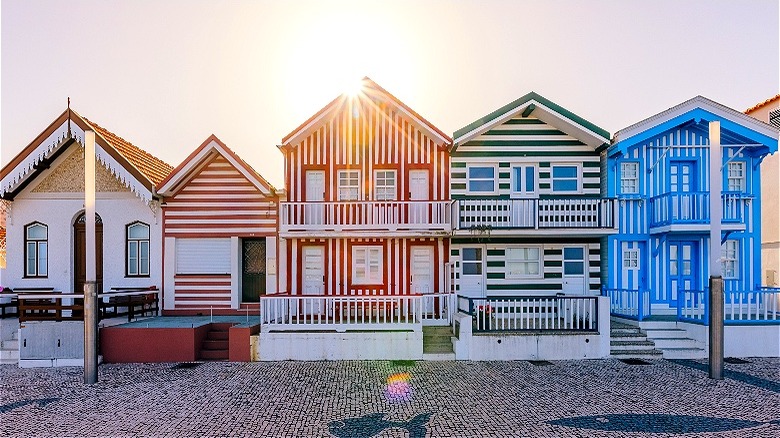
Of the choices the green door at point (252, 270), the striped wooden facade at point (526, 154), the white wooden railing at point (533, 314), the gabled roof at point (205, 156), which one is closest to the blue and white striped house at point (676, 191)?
the striped wooden facade at point (526, 154)

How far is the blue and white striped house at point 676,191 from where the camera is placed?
53.1ft

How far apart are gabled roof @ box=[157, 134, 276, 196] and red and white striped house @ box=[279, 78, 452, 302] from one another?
98 centimetres

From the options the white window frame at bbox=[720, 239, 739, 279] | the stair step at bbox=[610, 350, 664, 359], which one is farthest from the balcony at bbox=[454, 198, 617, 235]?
the white window frame at bbox=[720, 239, 739, 279]

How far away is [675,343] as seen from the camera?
543 inches

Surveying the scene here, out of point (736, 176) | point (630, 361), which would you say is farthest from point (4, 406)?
point (736, 176)

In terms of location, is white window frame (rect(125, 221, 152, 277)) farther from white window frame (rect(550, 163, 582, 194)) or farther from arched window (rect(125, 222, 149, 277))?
white window frame (rect(550, 163, 582, 194))

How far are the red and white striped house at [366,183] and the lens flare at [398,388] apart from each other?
514cm

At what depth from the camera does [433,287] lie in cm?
1667

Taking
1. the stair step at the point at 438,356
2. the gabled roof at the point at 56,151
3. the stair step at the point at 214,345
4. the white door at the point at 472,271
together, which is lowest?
the stair step at the point at 438,356

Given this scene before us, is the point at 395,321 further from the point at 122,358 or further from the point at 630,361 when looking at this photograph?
the point at 122,358

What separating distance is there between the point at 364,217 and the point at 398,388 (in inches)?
256

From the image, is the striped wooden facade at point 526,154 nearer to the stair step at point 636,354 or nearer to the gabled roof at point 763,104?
the stair step at point 636,354

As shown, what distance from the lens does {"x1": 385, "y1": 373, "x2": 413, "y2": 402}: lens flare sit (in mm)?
9711

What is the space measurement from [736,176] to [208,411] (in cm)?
1825
